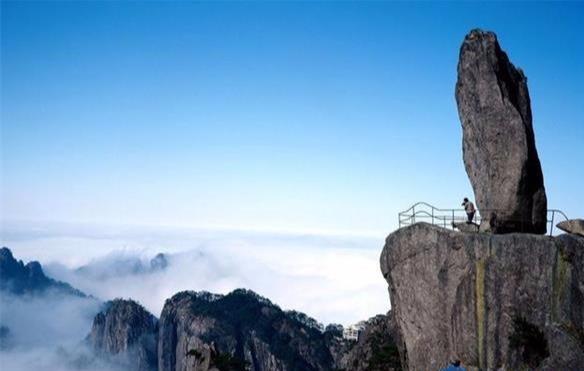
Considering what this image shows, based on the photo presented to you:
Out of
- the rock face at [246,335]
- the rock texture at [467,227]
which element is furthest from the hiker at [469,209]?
the rock face at [246,335]

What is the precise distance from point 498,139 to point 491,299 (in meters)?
12.9

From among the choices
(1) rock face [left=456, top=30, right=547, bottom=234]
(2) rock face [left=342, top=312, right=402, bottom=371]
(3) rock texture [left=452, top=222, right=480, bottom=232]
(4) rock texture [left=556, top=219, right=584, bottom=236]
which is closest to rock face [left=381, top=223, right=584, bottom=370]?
(4) rock texture [left=556, top=219, right=584, bottom=236]

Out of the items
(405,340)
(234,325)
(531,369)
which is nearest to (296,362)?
(234,325)

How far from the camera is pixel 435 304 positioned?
4531 centimetres

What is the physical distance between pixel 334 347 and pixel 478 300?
5408 inches

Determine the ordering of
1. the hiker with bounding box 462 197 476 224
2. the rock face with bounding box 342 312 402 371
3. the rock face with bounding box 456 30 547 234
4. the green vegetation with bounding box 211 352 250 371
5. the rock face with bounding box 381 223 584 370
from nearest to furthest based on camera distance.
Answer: the rock face with bounding box 381 223 584 370 → the rock face with bounding box 456 30 547 234 → the hiker with bounding box 462 197 476 224 → the rock face with bounding box 342 312 402 371 → the green vegetation with bounding box 211 352 250 371

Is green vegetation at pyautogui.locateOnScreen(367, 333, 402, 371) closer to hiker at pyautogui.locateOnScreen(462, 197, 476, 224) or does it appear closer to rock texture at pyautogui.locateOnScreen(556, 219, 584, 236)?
hiker at pyautogui.locateOnScreen(462, 197, 476, 224)

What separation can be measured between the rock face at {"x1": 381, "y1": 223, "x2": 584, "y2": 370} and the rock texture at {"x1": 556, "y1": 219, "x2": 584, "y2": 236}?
1.66 metres

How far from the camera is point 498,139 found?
A: 149 ft

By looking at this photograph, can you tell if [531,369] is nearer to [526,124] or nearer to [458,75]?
[526,124]

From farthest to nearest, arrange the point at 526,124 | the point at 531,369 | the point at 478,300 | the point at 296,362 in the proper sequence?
the point at 296,362 < the point at 526,124 < the point at 478,300 < the point at 531,369

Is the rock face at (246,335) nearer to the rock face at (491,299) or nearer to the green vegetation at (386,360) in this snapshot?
the green vegetation at (386,360)

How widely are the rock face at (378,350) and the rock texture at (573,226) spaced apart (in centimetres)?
2835

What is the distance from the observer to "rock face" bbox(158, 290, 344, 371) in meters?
168
